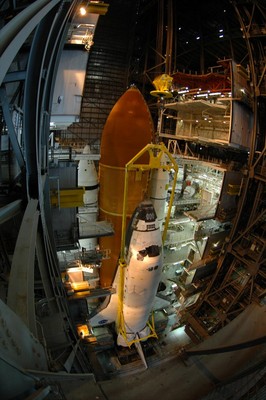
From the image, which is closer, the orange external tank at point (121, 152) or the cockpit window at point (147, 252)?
the cockpit window at point (147, 252)

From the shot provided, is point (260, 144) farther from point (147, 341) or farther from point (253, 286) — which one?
point (147, 341)

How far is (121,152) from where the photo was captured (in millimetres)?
11016

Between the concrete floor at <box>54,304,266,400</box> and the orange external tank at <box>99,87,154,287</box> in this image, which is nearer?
the concrete floor at <box>54,304,266,400</box>

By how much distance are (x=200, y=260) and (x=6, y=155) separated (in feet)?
38.3

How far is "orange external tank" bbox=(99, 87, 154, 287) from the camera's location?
10883 mm

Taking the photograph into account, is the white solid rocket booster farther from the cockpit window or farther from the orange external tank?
the orange external tank

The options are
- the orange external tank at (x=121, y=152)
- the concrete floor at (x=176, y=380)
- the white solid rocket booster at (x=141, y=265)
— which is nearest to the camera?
the concrete floor at (x=176, y=380)

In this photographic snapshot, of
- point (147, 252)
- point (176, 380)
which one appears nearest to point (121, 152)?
point (147, 252)

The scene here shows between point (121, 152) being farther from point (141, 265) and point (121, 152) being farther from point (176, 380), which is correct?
point (176, 380)

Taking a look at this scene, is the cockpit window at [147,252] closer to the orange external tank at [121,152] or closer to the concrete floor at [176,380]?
the orange external tank at [121,152]

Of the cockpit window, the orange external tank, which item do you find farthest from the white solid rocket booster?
the orange external tank

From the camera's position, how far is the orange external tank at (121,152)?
1088 centimetres

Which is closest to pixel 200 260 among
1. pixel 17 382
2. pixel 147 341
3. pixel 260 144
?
pixel 147 341

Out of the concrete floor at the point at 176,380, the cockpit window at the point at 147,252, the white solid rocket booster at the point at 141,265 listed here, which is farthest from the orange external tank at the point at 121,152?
the concrete floor at the point at 176,380
